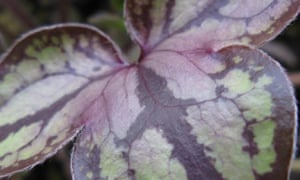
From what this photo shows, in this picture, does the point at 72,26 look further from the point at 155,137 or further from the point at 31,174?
the point at 31,174

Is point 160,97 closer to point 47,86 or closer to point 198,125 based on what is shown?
point 198,125

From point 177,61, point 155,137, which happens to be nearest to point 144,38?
point 177,61

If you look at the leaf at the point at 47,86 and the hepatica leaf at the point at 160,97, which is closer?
the hepatica leaf at the point at 160,97

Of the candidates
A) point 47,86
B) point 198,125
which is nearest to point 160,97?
point 198,125

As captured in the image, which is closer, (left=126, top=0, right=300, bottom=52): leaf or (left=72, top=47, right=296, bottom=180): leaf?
(left=72, top=47, right=296, bottom=180): leaf

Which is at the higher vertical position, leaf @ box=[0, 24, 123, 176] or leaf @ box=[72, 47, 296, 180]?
leaf @ box=[0, 24, 123, 176]

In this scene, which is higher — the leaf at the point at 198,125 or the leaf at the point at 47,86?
the leaf at the point at 47,86

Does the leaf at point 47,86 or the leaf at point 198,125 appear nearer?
the leaf at point 198,125
